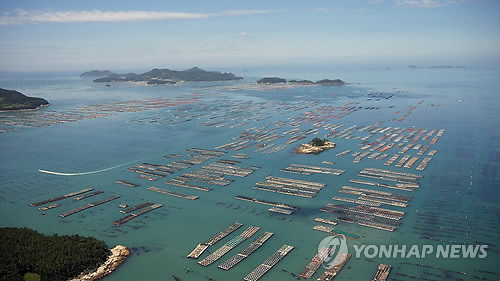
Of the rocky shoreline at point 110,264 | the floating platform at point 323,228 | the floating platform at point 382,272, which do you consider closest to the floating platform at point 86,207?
the rocky shoreline at point 110,264

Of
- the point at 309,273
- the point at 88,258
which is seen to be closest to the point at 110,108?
the point at 88,258

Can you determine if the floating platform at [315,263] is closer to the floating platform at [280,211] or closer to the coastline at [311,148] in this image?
the floating platform at [280,211]

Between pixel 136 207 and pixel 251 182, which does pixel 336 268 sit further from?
pixel 136 207

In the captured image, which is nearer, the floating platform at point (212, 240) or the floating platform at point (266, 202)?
the floating platform at point (212, 240)

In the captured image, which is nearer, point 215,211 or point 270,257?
point 270,257

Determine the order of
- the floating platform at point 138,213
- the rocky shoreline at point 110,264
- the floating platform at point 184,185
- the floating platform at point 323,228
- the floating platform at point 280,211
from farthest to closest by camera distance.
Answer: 1. the floating platform at point 184,185
2. the floating platform at point 280,211
3. the floating platform at point 138,213
4. the floating platform at point 323,228
5. the rocky shoreline at point 110,264

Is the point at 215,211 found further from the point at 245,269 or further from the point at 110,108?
the point at 110,108
